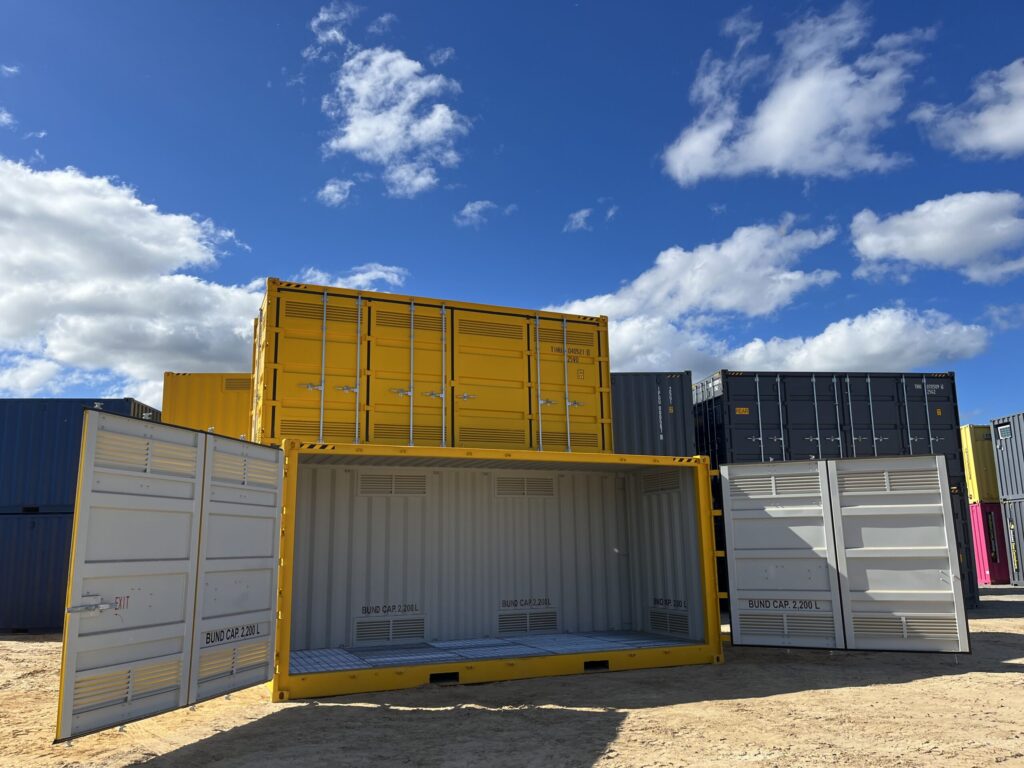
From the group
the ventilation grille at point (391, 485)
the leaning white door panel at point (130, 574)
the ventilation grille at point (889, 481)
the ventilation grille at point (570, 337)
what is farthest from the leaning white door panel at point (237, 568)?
the ventilation grille at point (889, 481)

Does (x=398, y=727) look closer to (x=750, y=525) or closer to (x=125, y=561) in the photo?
(x=125, y=561)

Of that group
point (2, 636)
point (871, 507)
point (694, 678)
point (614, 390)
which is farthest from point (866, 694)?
point (2, 636)

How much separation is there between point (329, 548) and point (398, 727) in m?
3.61

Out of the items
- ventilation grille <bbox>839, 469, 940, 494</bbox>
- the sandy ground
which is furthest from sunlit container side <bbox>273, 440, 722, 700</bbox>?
ventilation grille <bbox>839, 469, 940, 494</bbox>

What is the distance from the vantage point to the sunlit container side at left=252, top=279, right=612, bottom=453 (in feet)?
32.2

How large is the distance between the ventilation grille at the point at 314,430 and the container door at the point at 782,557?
5768 mm

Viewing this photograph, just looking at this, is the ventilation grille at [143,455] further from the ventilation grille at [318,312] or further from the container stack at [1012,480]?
the container stack at [1012,480]

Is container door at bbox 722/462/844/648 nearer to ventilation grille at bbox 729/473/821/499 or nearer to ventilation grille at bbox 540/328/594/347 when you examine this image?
ventilation grille at bbox 729/473/821/499

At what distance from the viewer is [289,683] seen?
829 cm

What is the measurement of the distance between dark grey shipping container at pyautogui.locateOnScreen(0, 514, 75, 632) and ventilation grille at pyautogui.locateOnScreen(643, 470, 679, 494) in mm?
12347

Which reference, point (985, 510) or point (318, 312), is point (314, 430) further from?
point (985, 510)

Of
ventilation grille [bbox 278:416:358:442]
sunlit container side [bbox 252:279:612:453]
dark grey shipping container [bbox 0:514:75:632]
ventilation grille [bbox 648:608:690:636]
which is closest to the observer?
ventilation grille [bbox 278:416:358:442]

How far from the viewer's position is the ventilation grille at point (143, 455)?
626 cm

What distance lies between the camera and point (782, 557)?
1091 cm
